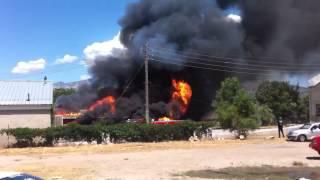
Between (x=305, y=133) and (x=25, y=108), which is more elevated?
(x=25, y=108)

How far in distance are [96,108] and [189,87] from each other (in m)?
12.3

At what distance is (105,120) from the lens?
58812 mm

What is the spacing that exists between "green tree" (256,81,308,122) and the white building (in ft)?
174

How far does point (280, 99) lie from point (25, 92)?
2188 inches

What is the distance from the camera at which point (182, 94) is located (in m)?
65.6

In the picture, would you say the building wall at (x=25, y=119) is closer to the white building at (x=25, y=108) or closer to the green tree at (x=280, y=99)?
the white building at (x=25, y=108)

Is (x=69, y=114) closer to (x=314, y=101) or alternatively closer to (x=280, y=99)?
(x=314, y=101)

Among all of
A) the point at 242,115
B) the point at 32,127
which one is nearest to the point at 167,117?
the point at 242,115

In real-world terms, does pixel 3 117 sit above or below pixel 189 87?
below

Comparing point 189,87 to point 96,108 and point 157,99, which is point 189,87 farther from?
point 96,108

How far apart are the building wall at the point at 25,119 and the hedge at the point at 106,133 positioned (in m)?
3.31

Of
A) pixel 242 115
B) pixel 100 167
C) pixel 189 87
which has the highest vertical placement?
pixel 189 87

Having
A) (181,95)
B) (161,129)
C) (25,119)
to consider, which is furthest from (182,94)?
(25,119)

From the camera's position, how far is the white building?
136 feet
